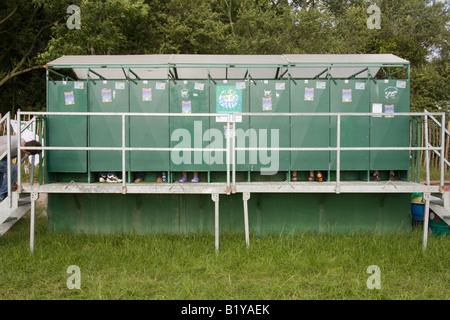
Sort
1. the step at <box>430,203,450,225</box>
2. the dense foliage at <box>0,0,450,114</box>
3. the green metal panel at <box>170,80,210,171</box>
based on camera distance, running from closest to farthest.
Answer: the step at <box>430,203,450,225</box>
the green metal panel at <box>170,80,210,171</box>
the dense foliage at <box>0,0,450,114</box>

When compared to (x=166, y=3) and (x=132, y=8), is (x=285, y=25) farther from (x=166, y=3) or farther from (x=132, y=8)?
(x=132, y=8)

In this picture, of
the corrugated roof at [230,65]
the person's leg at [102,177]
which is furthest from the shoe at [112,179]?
the corrugated roof at [230,65]

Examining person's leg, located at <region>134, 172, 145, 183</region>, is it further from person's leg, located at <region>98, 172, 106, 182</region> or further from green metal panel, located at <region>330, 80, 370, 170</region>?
green metal panel, located at <region>330, 80, 370, 170</region>

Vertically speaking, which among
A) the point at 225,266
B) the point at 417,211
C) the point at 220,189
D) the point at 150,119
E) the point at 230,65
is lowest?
the point at 225,266

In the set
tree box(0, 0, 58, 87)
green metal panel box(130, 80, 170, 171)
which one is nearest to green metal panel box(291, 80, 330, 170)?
green metal panel box(130, 80, 170, 171)

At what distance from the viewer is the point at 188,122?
6578 mm

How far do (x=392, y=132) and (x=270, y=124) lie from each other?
2386 mm

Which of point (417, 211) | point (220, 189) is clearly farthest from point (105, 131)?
point (417, 211)

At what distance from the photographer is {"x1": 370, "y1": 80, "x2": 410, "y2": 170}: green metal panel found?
6.54 meters

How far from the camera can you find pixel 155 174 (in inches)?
267

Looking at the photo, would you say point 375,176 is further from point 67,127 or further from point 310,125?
point 67,127

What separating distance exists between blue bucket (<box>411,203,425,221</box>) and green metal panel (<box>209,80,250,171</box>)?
3.48 metres

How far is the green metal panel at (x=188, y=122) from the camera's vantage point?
653cm

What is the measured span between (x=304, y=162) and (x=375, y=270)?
2.47 metres
